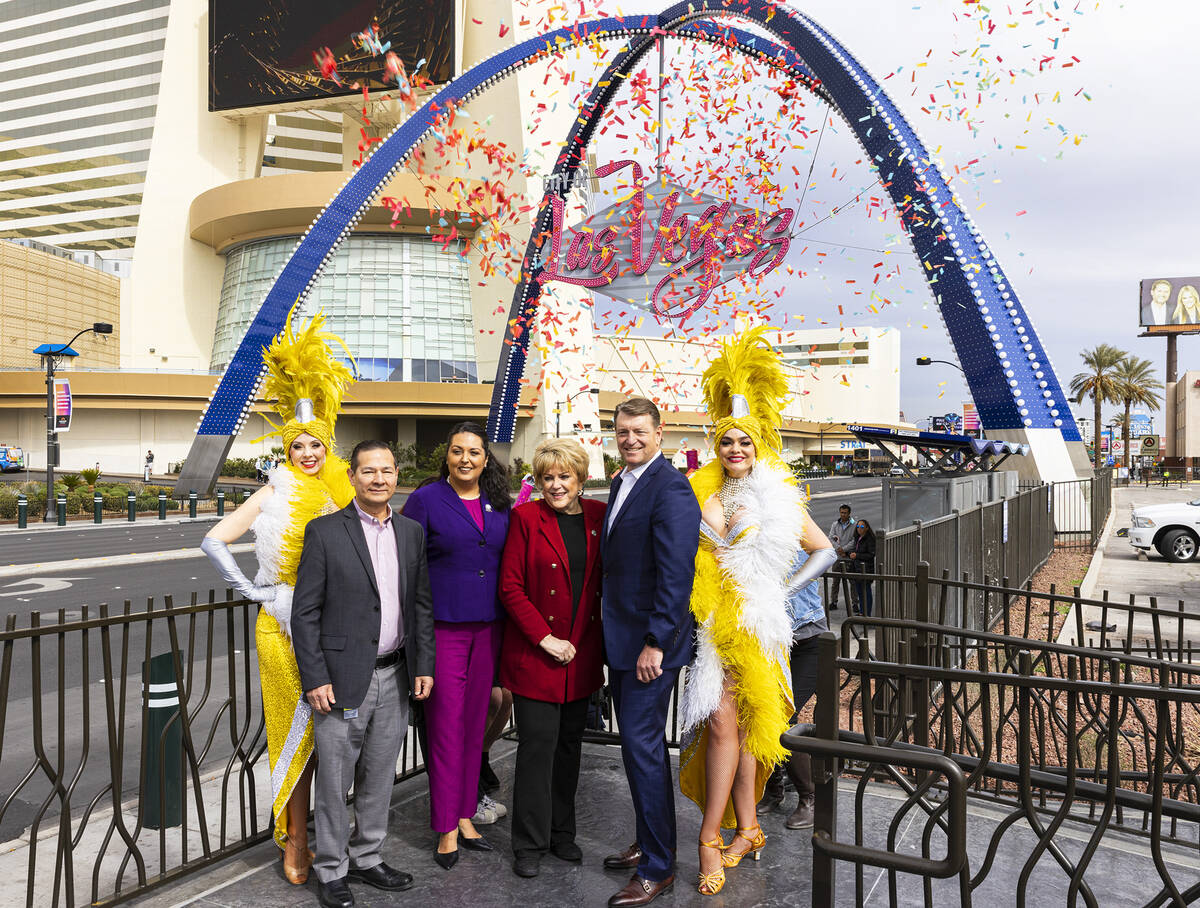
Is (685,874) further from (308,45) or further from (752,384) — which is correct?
(308,45)

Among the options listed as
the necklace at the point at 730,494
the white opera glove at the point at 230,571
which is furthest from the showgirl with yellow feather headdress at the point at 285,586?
the necklace at the point at 730,494

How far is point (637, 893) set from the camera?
3.55 metres

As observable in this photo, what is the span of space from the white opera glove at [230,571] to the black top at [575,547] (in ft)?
4.40

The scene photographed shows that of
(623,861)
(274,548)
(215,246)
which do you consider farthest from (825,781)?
(215,246)

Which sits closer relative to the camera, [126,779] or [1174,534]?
[126,779]

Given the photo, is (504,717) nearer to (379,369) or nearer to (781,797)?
(781,797)

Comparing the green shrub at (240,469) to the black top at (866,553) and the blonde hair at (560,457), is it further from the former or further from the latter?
the blonde hair at (560,457)

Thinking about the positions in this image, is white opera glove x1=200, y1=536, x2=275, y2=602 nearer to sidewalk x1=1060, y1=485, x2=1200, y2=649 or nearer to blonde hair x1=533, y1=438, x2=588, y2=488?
blonde hair x1=533, y1=438, x2=588, y2=488

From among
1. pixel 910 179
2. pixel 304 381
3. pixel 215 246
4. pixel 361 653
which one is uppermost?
pixel 215 246

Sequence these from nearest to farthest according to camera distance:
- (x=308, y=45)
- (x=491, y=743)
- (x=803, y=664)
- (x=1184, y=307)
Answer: (x=803, y=664)
(x=491, y=743)
(x=308, y=45)
(x=1184, y=307)

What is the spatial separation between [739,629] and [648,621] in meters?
0.41

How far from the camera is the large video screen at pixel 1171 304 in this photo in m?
81.2

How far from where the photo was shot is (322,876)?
11.8ft

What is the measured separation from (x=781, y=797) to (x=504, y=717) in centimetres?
159
